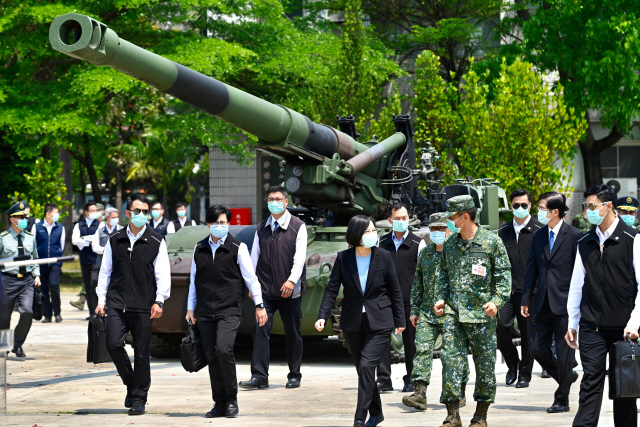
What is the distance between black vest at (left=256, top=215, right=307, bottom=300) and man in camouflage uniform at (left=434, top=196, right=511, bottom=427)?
3.19 m

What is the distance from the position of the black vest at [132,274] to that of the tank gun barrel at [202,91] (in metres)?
1.59

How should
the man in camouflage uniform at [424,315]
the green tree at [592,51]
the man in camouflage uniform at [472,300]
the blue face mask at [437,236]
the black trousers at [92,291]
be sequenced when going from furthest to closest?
the green tree at [592,51], the black trousers at [92,291], the blue face mask at [437,236], the man in camouflage uniform at [424,315], the man in camouflage uniform at [472,300]

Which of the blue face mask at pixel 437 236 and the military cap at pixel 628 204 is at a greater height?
the military cap at pixel 628 204

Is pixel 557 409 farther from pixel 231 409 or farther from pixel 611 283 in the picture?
pixel 231 409

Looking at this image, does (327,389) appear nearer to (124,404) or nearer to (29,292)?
(124,404)

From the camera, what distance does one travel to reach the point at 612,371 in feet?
22.5

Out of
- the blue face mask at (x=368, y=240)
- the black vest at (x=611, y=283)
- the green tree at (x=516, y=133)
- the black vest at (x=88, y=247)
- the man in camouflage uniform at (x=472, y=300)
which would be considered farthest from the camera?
the green tree at (x=516, y=133)

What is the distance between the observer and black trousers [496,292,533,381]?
1046cm

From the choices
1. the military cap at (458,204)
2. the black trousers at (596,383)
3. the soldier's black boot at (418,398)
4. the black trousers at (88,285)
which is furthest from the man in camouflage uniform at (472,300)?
the black trousers at (88,285)

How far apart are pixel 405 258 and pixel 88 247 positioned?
314 inches

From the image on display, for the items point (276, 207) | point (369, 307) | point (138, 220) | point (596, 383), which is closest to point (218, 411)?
point (369, 307)

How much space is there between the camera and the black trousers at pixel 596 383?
719 cm

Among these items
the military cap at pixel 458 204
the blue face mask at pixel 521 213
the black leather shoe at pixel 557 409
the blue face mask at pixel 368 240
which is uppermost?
the blue face mask at pixel 521 213

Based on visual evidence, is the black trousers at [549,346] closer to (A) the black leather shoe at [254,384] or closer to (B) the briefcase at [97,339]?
(A) the black leather shoe at [254,384]
